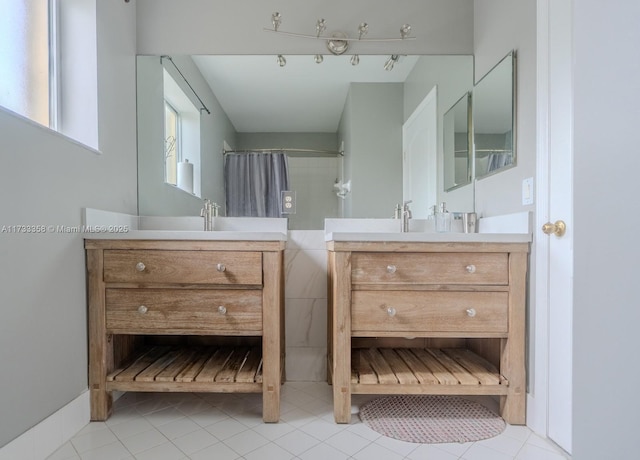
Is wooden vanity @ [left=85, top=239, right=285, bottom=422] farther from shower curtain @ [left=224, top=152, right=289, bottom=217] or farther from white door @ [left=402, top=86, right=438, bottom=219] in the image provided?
white door @ [left=402, top=86, right=438, bottom=219]

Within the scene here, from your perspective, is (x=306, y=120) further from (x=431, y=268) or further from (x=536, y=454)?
(x=536, y=454)

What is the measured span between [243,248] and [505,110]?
134cm

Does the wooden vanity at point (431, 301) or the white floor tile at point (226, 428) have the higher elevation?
the wooden vanity at point (431, 301)

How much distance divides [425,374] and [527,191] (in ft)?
2.88

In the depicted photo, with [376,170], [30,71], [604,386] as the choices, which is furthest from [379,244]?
[30,71]

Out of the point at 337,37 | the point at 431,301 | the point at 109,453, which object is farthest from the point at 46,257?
the point at 337,37

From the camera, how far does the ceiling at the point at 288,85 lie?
1.89 meters

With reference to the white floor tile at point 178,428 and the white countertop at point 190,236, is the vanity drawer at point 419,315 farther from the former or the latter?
the white floor tile at point 178,428

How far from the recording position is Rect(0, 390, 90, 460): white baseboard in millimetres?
1058

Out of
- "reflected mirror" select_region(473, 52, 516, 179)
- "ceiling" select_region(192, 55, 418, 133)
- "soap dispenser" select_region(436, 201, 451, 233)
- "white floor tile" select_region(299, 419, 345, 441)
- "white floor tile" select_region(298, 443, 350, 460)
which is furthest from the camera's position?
"ceiling" select_region(192, 55, 418, 133)

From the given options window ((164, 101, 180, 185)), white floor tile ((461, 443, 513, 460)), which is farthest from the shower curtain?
white floor tile ((461, 443, 513, 460))

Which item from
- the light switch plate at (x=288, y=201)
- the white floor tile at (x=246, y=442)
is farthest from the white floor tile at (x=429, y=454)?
the light switch plate at (x=288, y=201)

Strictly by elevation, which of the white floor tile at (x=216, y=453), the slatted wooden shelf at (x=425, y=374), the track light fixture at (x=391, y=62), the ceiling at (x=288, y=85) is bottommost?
the white floor tile at (x=216, y=453)

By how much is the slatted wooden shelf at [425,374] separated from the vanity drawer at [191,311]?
519mm
